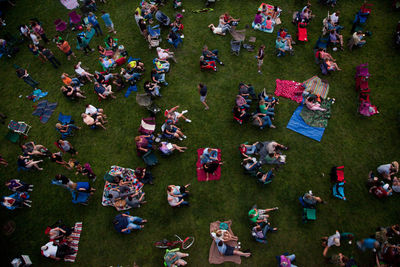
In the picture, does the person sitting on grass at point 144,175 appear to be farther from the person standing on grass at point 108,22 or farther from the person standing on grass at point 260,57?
the person standing on grass at point 108,22

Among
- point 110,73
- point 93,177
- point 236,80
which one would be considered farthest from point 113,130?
point 236,80

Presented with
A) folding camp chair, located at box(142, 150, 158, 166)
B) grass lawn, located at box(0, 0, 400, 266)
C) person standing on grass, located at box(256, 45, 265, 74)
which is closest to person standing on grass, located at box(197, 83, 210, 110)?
grass lawn, located at box(0, 0, 400, 266)

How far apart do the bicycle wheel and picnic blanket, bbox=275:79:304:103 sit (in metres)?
9.60

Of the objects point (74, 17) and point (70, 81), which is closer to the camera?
point (70, 81)

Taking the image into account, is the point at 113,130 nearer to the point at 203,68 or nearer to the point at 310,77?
the point at 203,68

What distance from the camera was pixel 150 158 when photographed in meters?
12.8

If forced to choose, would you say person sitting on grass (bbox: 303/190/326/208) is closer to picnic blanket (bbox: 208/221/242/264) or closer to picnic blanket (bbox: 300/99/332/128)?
picnic blanket (bbox: 208/221/242/264)

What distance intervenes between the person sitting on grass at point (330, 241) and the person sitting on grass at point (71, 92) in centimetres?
1596

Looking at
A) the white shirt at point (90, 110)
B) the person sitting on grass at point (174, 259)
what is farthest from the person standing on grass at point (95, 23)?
the person sitting on grass at point (174, 259)

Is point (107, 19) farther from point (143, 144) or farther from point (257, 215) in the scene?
point (257, 215)

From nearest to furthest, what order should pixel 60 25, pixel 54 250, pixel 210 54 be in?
pixel 54 250, pixel 210 54, pixel 60 25

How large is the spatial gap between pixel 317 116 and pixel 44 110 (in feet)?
56.4

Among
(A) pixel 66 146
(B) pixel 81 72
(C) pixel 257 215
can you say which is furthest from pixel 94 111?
(C) pixel 257 215

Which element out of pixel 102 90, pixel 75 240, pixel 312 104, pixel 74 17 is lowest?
pixel 75 240
